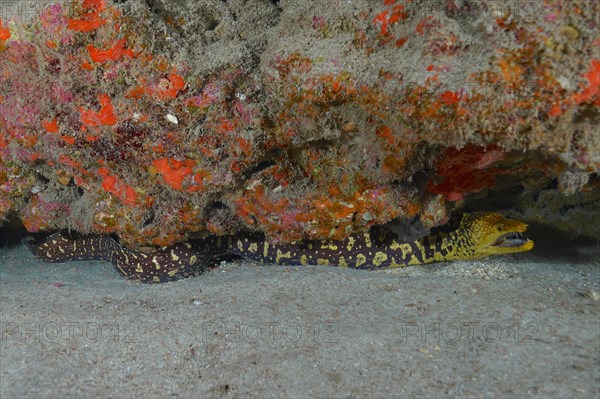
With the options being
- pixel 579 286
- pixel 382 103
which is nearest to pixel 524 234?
pixel 579 286

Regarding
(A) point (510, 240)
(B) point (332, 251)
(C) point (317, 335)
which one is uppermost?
(A) point (510, 240)

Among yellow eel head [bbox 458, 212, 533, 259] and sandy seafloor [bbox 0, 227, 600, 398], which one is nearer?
sandy seafloor [bbox 0, 227, 600, 398]

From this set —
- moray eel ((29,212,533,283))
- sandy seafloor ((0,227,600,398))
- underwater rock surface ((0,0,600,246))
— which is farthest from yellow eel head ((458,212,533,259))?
underwater rock surface ((0,0,600,246))

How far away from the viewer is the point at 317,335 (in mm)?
2918

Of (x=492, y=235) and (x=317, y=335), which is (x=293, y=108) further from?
(x=492, y=235)

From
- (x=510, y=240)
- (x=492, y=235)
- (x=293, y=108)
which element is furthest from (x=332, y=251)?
(x=293, y=108)

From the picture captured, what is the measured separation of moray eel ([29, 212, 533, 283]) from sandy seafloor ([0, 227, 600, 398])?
9.2 inches

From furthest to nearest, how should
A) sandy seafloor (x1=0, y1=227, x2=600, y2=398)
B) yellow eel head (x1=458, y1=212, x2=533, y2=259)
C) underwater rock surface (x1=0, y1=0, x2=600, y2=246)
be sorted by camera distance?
yellow eel head (x1=458, y1=212, x2=533, y2=259), sandy seafloor (x1=0, y1=227, x2=600, y2=398), underwater rock surface (x1=0, y1=0, x2=600, y2=246)

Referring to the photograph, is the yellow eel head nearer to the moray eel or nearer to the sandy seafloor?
the moray eel

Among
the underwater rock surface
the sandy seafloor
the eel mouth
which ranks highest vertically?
the underwater rock surface

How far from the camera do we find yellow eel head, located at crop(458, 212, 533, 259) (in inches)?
156

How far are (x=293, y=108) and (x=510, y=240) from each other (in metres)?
2.78

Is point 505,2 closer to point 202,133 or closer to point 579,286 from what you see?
point 202,133

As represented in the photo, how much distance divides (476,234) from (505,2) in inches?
98.7
